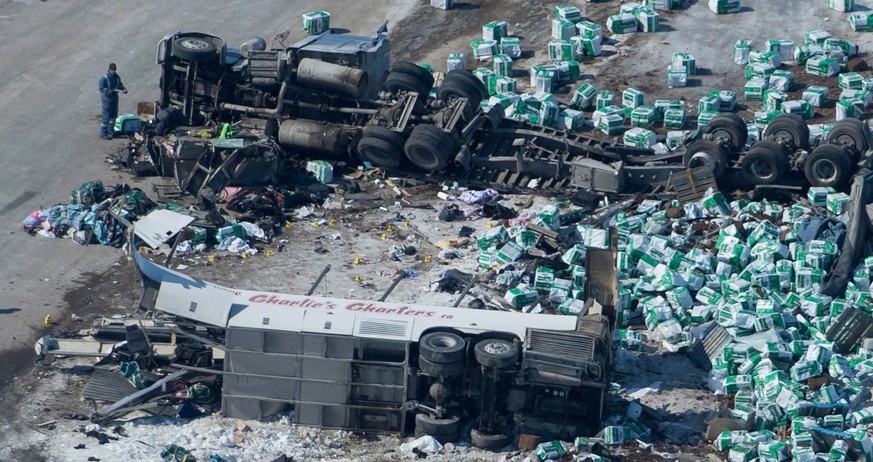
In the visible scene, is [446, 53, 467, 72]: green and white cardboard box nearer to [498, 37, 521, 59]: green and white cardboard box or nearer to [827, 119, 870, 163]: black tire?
[498, 37, 521, 59]: green and white cardboard box

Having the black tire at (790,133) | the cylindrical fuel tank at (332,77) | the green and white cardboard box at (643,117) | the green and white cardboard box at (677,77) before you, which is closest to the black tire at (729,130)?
the black tire at (790,133)

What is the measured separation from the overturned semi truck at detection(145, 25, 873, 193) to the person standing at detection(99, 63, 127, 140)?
4.22 feet

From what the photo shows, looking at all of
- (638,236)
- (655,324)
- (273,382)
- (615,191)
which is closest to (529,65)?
(615,191)

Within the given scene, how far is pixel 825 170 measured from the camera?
25688mm

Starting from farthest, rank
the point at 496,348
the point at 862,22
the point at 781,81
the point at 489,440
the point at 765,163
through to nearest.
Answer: the point at 862,22 < the point at 781,81 < the point at 765,163 < the point at 489,440 < the point at 496,348

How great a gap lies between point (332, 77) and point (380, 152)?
1.68m

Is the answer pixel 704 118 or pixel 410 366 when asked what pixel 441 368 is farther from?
pixel 704 118

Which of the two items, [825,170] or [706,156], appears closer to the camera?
[825,170]

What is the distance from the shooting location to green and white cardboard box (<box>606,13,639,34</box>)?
33.3 m

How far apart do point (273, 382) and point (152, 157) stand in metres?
8.64

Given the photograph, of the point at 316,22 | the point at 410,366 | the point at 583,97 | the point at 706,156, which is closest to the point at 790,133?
the point at 706,156

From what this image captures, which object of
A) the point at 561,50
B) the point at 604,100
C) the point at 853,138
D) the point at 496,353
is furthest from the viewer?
the point at 561,50

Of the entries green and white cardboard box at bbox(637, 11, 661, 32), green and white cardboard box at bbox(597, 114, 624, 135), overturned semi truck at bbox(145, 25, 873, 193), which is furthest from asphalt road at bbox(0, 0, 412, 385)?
green and white cardboard box at bbox(597, 114, 624, 135)

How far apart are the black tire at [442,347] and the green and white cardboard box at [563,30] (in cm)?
1484
